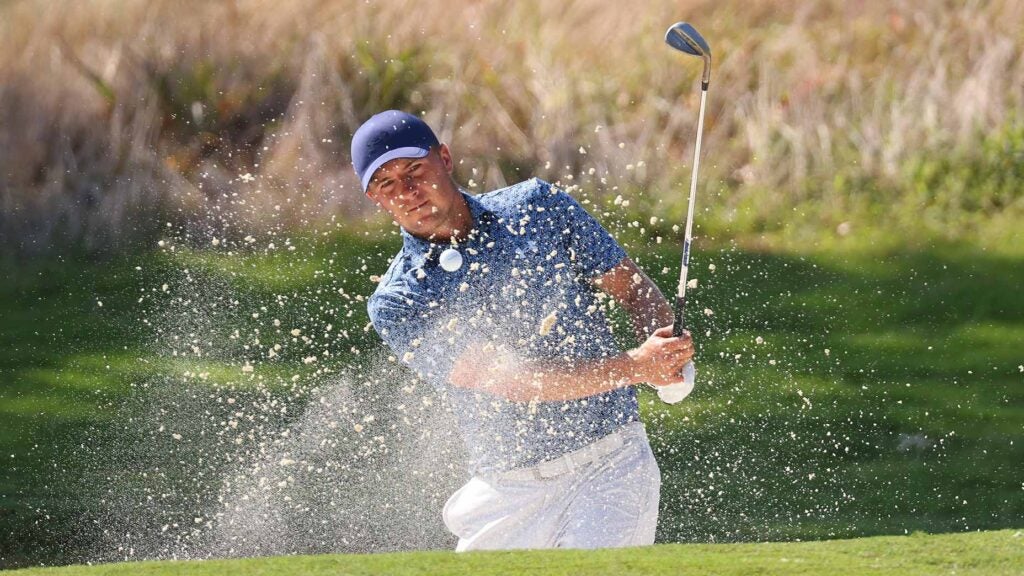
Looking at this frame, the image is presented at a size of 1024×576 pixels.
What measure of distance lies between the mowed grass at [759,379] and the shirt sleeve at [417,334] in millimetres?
2321

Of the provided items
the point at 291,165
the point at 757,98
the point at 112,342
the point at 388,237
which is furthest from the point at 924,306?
the point at 112,342

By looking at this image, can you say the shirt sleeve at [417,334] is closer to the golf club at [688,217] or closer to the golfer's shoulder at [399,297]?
the golfer's shoulder at [399,297]

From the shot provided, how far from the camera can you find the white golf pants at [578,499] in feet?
12.1

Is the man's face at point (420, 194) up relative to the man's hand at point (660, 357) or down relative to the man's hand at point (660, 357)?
up

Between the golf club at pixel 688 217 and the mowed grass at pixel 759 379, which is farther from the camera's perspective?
the mowed grass at pixel 759 379

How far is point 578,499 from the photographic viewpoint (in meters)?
3.73

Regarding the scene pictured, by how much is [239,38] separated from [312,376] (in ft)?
9.17

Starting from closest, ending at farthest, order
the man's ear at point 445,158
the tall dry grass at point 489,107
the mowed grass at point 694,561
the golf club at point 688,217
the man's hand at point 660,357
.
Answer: the mowed grass at point 694,561
the man's hand at point 660,357
the golf club at point 688,217
the man's ear at point 445,158
the tall dry grass at point 489,107

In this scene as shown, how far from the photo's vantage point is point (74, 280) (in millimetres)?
9203

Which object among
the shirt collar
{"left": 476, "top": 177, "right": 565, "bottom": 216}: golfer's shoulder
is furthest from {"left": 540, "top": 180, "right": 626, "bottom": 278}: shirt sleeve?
the shirt collar

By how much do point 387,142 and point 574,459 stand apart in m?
0.79

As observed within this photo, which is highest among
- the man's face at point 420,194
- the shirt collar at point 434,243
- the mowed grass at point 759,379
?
the man's face at point 420,194

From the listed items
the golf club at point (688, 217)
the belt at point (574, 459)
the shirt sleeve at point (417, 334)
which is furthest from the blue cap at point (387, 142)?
the belt at point (574, 459)

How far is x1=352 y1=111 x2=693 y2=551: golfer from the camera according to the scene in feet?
12.1
